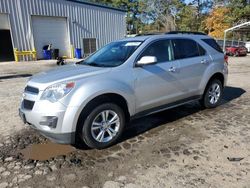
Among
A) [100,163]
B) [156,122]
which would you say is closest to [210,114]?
[156,122]

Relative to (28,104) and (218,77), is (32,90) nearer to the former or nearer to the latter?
(28,104)

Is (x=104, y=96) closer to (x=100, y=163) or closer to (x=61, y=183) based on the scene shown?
(x=100, y=163)

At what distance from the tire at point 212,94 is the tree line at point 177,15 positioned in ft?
128

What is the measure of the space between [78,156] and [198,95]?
3.08 m

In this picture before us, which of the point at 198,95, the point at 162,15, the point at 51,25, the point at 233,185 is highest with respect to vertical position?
the point at 162,15

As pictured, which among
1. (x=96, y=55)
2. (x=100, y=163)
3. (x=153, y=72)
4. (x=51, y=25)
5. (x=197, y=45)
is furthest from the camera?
(x=51, y=25)

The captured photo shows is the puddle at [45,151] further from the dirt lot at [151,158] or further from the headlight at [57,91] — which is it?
the headlight at [57,91]

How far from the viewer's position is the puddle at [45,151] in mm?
3559

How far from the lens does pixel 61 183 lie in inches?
114

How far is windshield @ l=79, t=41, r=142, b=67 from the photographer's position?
4086 millimetres

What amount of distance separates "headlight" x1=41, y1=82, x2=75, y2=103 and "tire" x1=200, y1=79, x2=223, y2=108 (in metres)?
3.41

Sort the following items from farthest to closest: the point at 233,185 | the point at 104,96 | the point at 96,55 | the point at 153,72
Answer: the point at 96,55
the point at 153,72
the point at 104,96
the point at 233,185

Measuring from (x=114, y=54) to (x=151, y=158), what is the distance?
6.76ft

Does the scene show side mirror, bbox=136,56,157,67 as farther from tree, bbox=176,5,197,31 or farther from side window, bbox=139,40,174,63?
tree, bbox=176,5,197,31
